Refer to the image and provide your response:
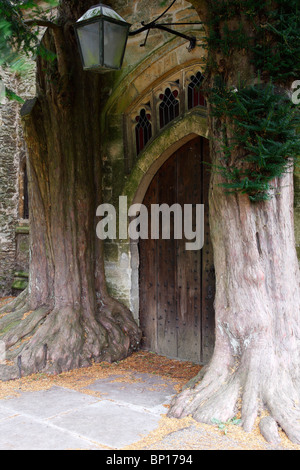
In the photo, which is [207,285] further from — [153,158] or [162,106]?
[162,106]

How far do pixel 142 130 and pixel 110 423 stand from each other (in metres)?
3.64

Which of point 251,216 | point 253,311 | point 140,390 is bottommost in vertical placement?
point 140,390

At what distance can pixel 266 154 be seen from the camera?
3521 millimetres

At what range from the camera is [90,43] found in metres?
4.02

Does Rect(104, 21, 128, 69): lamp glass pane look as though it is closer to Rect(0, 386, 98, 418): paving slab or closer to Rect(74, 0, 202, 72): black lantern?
Rect(74, 0, 202, 72): black lantern

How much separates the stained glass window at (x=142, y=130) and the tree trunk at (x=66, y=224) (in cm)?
54

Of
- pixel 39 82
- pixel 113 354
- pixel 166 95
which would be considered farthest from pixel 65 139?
pixel 113 354

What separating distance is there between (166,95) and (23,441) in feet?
13.3

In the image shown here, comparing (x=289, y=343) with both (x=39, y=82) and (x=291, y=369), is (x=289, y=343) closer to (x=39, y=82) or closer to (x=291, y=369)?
(x=291, y=369)

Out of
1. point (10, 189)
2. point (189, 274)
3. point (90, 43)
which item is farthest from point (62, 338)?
point (10, 189)

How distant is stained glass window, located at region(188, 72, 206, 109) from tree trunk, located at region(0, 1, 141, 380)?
50.9 inches

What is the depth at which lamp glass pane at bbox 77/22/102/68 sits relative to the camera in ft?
13.1

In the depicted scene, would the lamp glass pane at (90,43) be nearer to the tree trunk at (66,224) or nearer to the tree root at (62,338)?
the tree trunk at (66,224)

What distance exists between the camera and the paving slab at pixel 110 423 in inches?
134
